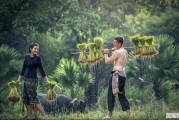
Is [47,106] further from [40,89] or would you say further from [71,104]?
[40,89]

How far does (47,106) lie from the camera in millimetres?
16578

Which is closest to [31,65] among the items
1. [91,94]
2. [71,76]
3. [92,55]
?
[92,55]

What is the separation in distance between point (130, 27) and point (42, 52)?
7.09m

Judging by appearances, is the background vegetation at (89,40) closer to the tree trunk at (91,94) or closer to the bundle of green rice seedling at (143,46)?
the tree trunk at (91,94)

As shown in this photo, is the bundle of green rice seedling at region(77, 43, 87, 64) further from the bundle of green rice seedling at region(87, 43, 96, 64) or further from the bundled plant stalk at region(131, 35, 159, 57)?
the bundled plant stalk at region(131, 35, 159, 57)

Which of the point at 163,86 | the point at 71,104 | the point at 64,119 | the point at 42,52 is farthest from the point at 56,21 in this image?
the point at 64,119

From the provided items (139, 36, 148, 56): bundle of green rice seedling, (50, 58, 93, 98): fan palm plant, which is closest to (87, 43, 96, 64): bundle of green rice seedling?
(139, 36, 148, 56): bundle of green rice seedling

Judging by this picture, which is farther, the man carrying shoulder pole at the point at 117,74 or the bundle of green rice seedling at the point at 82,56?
the bundle of green rice seedling at the point at 82,56

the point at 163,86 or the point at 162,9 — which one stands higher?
the point at 162,9

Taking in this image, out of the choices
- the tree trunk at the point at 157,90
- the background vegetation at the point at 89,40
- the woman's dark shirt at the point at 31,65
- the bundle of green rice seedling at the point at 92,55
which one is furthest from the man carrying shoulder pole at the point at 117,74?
the tree trunk at the point at 157,90

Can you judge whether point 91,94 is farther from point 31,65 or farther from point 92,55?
point 31,65

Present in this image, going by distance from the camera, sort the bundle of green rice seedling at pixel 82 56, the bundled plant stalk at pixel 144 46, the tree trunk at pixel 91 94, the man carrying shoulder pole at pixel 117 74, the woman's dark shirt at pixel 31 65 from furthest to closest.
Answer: the tree trunk at pixel 91 94 → the bundle of green rice seedling at pixel 82 56 → the bundled plant stalk at pixel 144 46 → the woman's dark shirt at pixel 31 65 → the man carrying shoulder pole at pixel 117 74

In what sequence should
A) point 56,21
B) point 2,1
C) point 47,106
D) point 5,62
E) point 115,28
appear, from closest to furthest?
point 47,106
point 5,62
point 2,1
point 56,21
point 115,28

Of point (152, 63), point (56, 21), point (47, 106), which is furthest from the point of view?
point (56, 21)
